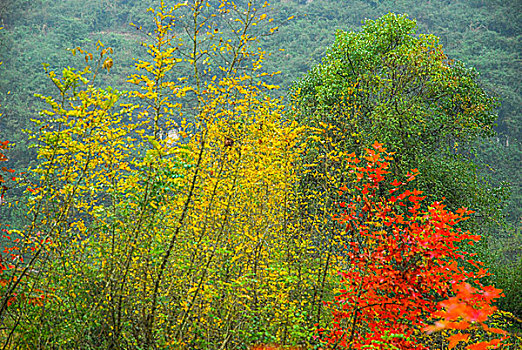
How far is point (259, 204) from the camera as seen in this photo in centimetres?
404

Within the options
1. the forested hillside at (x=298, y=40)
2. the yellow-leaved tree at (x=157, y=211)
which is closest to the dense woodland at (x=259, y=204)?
the yellow-leaved tree at (x=157, y=211)

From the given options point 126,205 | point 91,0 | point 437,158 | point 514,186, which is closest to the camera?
point 126,205

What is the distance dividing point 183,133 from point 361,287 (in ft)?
5.74

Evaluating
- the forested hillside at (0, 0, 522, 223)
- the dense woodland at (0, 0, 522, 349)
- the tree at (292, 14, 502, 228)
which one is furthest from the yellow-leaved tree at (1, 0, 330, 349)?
the forested hillside at (0, 0, 522, 223)

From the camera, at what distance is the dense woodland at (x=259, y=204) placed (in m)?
2.62

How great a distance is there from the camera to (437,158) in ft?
26.9

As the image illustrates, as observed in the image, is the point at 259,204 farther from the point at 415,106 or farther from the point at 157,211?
the point at 415,106

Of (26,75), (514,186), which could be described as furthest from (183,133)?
(26,75)

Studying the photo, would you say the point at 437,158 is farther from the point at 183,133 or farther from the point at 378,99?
the point at 183,133

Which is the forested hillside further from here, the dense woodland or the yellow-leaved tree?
the yellow-leaved tree

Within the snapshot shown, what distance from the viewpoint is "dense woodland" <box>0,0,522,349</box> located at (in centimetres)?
262

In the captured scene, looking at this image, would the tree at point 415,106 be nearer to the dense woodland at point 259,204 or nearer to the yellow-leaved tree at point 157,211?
the dense woodland at point 259,204

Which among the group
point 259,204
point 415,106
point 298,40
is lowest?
point 259,204

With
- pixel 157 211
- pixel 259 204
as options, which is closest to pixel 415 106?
pixel 259 204
